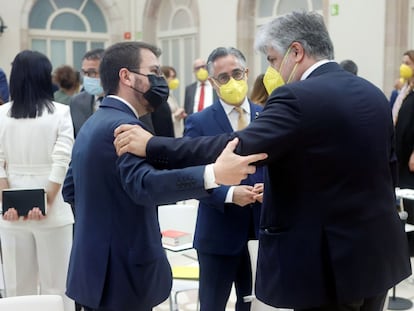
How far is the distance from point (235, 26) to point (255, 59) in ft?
2.03

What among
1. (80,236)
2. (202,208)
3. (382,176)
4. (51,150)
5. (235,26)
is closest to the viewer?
(382,176)

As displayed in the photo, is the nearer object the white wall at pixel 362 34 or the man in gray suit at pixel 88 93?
the man in gray suit at pixel 88 93

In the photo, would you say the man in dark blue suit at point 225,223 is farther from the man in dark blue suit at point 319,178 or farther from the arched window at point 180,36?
the arched window at point 180,36

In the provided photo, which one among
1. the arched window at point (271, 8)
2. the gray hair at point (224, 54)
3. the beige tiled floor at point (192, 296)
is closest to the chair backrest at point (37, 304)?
the gray hair at point (224, 54)

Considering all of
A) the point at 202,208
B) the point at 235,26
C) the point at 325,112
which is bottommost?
the point at 202,208

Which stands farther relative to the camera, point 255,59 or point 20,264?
point 255,59

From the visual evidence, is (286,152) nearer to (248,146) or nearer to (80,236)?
(248,146)

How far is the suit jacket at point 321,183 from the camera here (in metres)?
1.50

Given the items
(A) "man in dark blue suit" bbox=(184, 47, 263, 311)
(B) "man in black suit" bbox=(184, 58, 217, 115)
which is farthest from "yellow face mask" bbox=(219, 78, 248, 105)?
(B) "man in black suit" bbox=(184, 58, 217, 115)

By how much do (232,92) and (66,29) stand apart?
31.1ft

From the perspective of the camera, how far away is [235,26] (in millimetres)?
9008

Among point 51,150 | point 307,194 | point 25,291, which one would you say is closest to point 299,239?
point 307,194

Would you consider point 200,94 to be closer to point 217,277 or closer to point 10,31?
point 217,277

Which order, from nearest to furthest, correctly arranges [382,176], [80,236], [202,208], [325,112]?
[325,112] → [382,176] → [80,236] → [202,208]
